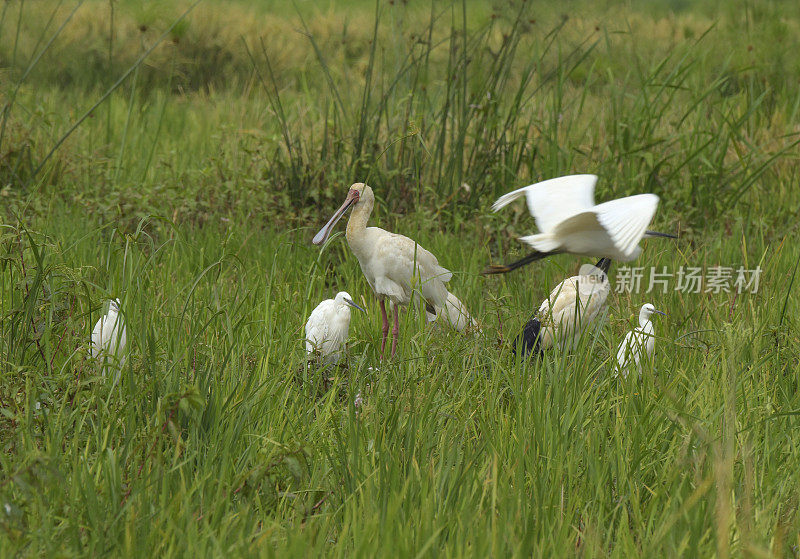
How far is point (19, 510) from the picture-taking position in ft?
5.73

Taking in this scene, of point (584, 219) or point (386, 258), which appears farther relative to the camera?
point (386, 258)

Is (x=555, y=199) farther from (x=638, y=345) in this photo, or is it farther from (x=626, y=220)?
(x=638, y=345)

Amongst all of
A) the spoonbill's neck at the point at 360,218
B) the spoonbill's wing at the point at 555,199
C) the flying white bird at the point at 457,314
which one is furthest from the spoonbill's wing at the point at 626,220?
the spoonbill's neck at the point at 360,218

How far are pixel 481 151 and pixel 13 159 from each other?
2.89m

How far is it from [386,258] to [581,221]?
100 centimetres

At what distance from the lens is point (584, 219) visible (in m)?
3.01

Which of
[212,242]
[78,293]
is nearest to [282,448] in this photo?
[78,293]

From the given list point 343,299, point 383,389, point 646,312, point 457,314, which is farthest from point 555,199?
point 383,389

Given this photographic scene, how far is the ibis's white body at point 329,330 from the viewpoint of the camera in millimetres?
3201

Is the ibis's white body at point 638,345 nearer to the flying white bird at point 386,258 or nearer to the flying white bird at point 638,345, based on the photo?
the flying white bird at point 638,345

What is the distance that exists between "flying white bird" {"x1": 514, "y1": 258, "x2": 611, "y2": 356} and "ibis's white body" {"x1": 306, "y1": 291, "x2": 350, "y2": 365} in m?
0.63

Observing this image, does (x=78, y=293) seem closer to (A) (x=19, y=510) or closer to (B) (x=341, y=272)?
(A) (x=19, y=510)

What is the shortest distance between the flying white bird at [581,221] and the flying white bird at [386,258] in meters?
0.54

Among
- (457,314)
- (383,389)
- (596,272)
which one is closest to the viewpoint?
(383,389)
